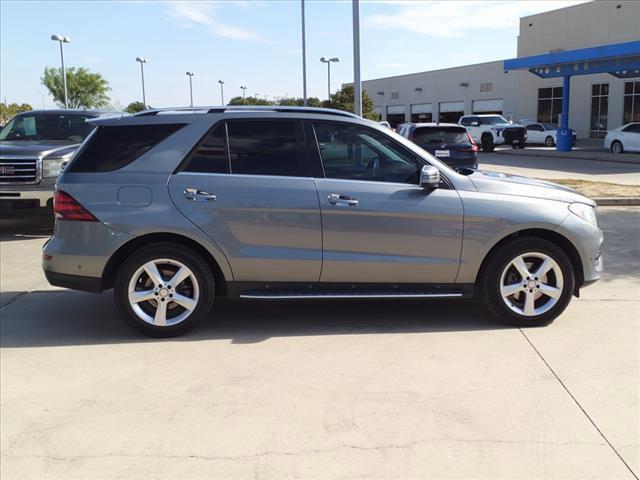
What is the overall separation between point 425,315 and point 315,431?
2.41 metres

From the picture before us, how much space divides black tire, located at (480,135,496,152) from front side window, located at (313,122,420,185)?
31619 mm

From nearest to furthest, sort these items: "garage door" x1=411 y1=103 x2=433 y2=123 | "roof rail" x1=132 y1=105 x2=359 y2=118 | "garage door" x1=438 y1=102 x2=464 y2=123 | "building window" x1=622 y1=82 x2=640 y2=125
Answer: "roof rail" x1=132 y1=105 x2=359 y2=118
"building window" x1=622 y1=82 x2=640 y2=125
"garage door" x1=438 y1=102 x2=464 y2=123
"garage door" x1=411 y1=103 x2=433 y2=123

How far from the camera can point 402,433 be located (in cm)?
353

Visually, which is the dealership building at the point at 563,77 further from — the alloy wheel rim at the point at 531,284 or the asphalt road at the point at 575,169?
the alloy wheel rim at the point at 531,284

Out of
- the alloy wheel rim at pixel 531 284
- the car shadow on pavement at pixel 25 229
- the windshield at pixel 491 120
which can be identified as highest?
the windshield at pixel 491 120

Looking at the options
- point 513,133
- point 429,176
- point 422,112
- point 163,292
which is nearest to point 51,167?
point 163,292

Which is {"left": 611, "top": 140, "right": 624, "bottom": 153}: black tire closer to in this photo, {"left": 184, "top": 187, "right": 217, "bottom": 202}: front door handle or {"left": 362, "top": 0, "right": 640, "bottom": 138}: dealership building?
{"left": 362, "top": 0, "right": 640, "bottom": 138}: dealership building

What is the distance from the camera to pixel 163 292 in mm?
5012

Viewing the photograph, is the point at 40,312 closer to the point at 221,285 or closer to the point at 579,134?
the point at 221,285

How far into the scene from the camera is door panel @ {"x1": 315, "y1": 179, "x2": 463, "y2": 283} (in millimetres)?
5047

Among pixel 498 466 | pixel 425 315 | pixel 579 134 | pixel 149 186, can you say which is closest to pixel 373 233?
pixel 425 315

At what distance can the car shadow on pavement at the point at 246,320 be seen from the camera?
5.21 m

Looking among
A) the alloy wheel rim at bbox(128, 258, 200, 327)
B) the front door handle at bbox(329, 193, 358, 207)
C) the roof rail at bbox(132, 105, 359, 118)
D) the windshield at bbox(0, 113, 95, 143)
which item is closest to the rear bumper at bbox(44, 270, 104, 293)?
the alloy wheel rim at bbox(128, 258, 200, 327)

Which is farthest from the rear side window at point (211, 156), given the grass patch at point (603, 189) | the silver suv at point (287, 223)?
the grass patch at point (603, 189)
